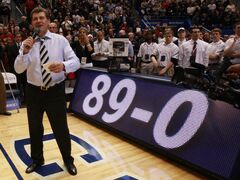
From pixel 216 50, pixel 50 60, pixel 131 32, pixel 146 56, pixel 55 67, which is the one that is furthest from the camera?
pixel 131 32

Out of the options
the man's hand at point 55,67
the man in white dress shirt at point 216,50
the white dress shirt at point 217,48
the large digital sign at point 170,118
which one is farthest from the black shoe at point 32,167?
the white dress shirt at point 217,48

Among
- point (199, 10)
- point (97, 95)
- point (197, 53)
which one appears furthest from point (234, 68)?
point (199, 10)

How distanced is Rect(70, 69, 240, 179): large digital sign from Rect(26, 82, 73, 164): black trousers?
44.7 inches

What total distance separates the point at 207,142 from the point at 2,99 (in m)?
4.21

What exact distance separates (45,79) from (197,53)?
3.97 metres

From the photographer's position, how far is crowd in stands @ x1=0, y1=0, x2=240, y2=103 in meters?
6.45

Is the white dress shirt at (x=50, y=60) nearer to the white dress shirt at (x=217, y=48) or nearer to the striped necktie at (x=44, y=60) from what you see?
the striped necktie at (x=44, y=60)

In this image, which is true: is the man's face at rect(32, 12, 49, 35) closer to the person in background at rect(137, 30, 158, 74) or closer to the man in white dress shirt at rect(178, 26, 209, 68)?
→ the man in white dress shirt at rect(178, 26, 209, 68)

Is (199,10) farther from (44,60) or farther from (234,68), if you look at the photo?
(234,68)

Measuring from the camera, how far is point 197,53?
247 inches

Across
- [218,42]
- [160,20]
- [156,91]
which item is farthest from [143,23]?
[156,91]

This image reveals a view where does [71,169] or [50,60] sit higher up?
[50,60]

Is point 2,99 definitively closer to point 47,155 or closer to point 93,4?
point 47,155

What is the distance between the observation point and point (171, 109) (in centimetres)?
375
